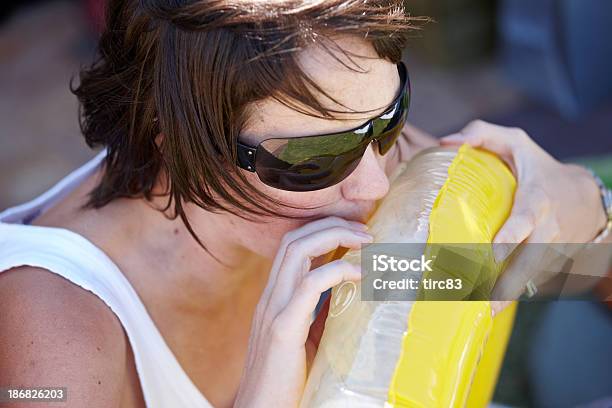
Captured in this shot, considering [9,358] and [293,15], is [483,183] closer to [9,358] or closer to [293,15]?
[293,15]

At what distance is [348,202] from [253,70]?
41cm

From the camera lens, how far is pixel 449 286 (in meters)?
1.53

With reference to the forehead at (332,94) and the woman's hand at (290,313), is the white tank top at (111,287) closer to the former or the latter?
the woman's hand at (290,313)

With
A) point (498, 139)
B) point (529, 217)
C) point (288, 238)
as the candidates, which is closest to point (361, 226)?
point (288, 238)

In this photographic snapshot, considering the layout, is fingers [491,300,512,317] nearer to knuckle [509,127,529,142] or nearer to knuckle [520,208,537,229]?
knuckle [520,208,537,229]

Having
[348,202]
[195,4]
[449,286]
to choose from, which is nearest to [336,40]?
[195,4]

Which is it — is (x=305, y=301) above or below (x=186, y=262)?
above

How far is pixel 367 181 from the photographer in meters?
1.69

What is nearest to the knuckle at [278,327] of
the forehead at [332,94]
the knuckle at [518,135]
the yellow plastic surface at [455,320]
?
the yellow plastic surface at [455,320]

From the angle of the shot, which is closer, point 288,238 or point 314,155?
point 314,155

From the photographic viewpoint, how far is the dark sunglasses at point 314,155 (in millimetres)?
1522

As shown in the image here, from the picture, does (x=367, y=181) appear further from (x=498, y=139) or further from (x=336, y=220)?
(x=498, y=139)

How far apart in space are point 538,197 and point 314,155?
64cm

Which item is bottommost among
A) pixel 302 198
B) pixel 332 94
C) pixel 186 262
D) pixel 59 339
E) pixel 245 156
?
pixel 186 262
